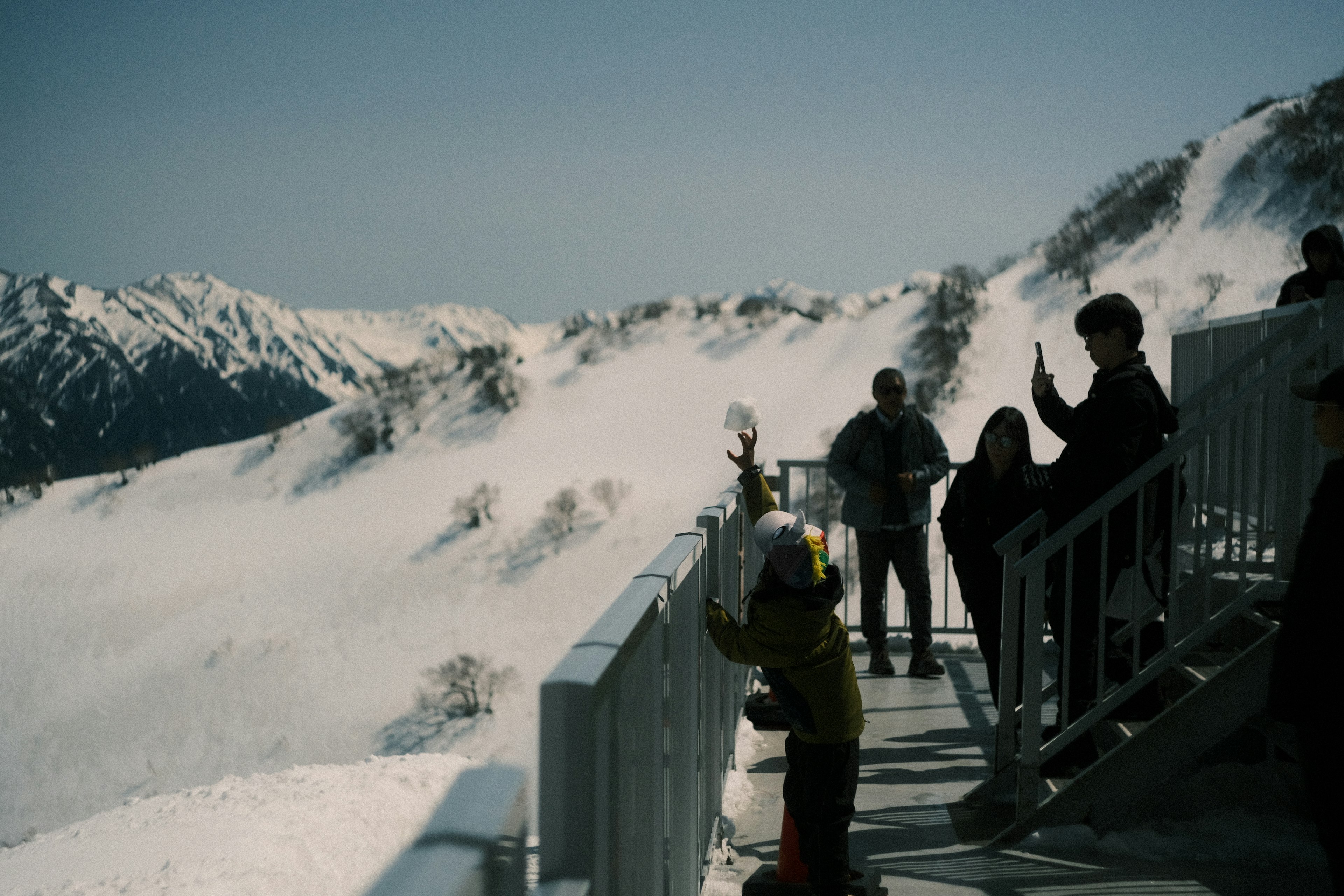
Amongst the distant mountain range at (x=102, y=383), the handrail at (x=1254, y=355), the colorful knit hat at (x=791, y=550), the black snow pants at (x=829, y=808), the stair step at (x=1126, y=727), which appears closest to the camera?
the colorful knit hat at (x=791, y=550)

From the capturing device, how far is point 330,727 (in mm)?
24219

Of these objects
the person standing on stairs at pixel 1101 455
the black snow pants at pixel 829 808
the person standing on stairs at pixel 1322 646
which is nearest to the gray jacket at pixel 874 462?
the person standing on stairs at pixel 1101 455

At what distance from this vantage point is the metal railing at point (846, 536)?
6824 mm

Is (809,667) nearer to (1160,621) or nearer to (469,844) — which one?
(469,844)

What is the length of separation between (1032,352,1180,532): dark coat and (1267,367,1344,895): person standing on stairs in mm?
1329

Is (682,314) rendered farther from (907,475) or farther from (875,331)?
(907,475)

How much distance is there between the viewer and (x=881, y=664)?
22.0 feet

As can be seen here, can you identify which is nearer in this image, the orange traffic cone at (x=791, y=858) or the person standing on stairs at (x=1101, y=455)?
the orange traffic cone at (x=791, y=858)

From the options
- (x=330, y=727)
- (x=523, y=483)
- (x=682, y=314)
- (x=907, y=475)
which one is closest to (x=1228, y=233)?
(x=682, y=314)

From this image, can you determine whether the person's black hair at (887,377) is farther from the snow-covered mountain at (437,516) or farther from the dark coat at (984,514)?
the snow-covered mountain at (437,516)

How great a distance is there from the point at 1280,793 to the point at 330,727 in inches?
904

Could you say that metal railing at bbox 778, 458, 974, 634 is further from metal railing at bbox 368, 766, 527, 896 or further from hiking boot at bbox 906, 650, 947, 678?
metal railing at bbox 368, 766, 527, 896

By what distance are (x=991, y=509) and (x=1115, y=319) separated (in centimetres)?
118

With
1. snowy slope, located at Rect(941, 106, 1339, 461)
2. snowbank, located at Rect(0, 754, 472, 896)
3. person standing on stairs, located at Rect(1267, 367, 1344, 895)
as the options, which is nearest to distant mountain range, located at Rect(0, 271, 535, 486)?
snowy slope, located at Rect(941, 106, 1339, 461)
